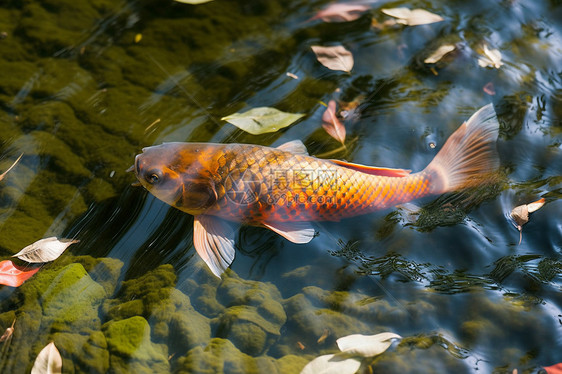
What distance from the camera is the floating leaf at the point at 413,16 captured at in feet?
14.4

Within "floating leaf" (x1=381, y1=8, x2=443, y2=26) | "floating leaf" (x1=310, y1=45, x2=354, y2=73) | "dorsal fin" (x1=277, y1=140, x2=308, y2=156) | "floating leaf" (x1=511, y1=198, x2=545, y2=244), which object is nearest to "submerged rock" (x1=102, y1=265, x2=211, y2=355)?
"dorsal fin" (x1=277, y1=140, x2=308, y2=156)

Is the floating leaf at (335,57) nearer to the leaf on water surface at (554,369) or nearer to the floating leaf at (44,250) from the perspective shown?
the floating leaf at (44,250)

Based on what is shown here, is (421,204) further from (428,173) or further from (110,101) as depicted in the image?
(110,101)

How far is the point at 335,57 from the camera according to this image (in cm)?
411

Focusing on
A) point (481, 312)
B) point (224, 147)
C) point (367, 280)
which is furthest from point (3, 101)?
point (481, 312)

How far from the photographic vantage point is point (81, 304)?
107 inches

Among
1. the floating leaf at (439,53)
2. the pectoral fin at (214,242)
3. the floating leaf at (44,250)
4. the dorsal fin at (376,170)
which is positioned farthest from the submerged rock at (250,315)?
the floating leaf at (439,53)

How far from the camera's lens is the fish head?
301cm

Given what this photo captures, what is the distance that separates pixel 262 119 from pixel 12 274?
1914 mm

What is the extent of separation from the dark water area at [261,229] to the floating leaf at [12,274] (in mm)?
41

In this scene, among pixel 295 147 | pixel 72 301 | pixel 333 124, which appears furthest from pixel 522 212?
pixel 72 301

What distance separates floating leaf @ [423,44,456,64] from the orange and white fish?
1401 millimetres

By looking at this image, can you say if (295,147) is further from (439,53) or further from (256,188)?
(439,53)

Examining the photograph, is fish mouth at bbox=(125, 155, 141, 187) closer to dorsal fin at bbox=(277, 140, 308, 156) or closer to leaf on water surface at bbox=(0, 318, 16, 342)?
dorsal fin at bbox=(277, 140, 308, 156)
